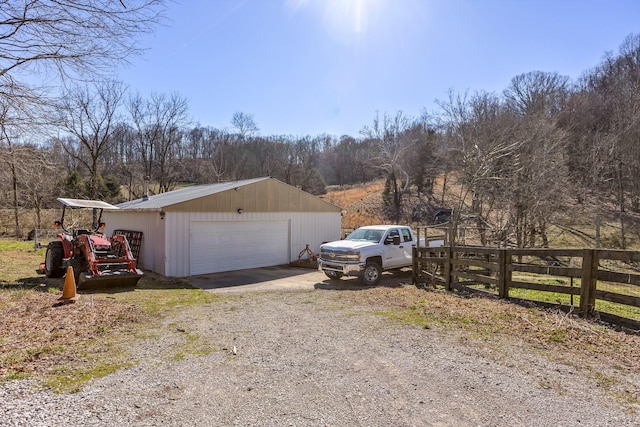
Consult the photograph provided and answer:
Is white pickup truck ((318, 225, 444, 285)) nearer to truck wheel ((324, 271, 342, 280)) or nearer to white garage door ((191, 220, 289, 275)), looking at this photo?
truck wheel ((324, 271, 342, 280))

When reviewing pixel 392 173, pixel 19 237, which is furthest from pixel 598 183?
pixel 19 237

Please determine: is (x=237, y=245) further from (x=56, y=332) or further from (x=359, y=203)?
(x=359, y=203)

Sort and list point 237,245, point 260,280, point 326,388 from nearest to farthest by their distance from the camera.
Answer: point 326,388 → point 260,280 → point 237,245

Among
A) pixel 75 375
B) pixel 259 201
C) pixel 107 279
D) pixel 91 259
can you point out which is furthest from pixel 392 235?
pixel 75 375

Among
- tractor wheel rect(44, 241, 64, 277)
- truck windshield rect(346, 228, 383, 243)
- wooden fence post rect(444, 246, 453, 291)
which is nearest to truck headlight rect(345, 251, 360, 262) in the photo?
truck windshield rect(346, 228, 383, 243)

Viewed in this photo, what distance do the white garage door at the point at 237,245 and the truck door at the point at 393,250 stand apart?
585cm

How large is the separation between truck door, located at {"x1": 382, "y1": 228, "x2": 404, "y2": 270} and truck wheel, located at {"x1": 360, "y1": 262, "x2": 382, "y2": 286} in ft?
1.34

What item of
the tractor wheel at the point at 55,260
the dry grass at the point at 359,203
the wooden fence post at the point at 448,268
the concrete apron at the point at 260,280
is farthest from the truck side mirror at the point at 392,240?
the dry grass at the point at 359,203

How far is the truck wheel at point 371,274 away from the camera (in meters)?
11.3

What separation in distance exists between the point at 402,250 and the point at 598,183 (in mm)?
20573

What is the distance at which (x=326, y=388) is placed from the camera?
12.6 feet

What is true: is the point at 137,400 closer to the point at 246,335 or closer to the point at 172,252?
the point at 246,335

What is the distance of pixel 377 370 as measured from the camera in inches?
170

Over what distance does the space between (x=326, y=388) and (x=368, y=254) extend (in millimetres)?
7728
